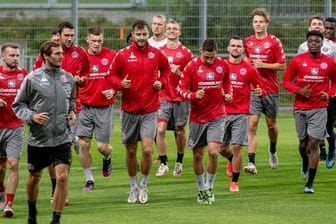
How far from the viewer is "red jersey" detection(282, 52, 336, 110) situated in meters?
18.7

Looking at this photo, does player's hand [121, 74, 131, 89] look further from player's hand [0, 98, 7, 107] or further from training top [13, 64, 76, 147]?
training top [13, 64, 76, 147]

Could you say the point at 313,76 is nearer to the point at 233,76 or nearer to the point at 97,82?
the point at 233,76

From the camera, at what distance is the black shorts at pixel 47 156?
1459cm

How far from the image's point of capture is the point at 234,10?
34.6 m

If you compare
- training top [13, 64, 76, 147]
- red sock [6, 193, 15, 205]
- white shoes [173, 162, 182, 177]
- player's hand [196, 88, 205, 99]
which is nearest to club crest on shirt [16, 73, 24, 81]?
red sock [6, 193, 15, 205]

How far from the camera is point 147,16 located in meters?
34.9

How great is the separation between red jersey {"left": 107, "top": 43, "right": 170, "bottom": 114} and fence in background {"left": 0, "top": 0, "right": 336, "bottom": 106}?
1673cm

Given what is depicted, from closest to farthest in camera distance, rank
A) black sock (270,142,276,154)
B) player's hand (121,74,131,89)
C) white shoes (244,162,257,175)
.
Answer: player's hand (121,74,131,89)
white shoes (244,162,257,175)
black sock (270,142,276,154)

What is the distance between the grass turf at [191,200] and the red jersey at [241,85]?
48.9 inches

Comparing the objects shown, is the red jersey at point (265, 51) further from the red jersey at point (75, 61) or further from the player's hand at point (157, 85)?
the player's hand at point (157, 85)

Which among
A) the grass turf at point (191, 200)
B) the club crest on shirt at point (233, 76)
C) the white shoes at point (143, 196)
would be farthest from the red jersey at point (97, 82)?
the white shoes at point (143, 196)

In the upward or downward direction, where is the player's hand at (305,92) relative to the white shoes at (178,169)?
upward

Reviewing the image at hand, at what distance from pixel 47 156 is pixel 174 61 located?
6.78m

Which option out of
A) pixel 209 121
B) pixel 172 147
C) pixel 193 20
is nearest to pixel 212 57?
pixel 209 121
